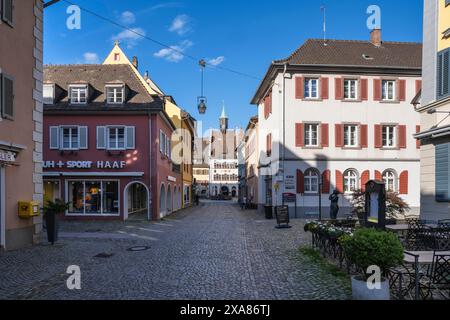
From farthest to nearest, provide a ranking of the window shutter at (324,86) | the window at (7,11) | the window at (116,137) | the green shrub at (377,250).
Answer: the window shutter at (324,86), the window at (116,137), the window at (7,11), the green shrub at (377,250)

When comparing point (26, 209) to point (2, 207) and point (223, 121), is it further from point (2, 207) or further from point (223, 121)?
point (223, 121)

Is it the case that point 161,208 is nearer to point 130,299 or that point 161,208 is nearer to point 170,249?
point 170,249

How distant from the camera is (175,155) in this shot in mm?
35031

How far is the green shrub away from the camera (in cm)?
620

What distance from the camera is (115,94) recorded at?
24.5 meters

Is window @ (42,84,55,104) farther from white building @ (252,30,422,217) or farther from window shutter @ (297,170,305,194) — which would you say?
window shutter @ (297,170,305,194)

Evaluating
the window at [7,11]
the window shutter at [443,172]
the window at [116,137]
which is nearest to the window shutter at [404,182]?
the window shutter at [443,172]

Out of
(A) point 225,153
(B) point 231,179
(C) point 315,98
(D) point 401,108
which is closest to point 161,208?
(C) point 315,98

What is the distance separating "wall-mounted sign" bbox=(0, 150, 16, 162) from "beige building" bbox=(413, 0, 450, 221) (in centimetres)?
1311

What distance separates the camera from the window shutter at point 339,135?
85.7ft

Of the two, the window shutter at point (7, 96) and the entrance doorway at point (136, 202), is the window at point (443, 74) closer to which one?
the window shutter at point (7, 96)

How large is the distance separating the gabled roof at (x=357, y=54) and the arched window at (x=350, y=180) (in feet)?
22.8
